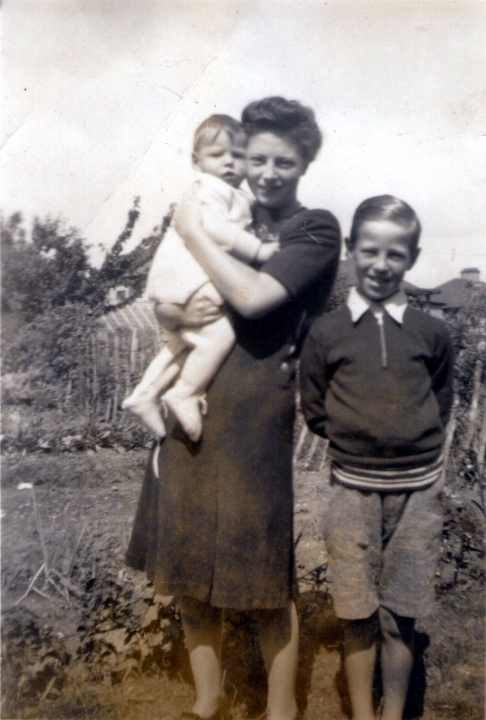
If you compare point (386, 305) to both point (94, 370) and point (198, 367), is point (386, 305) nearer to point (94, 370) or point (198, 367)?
point (198, 367)

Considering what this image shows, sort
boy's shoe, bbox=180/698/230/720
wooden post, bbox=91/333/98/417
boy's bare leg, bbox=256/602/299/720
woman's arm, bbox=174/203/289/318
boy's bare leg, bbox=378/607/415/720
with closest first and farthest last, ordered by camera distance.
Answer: woman's arm, bbox=174/203/289/318 < boy's bare leg, bbox=378/607/415/720 < boy's bare leg, bbox=256/602/299/720 < boy's shoe, bbox=180/698/230/720 < wooden post, bbox=91/333/98/417

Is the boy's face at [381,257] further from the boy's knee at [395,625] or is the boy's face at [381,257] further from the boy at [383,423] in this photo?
the boy's knee at [395,625]

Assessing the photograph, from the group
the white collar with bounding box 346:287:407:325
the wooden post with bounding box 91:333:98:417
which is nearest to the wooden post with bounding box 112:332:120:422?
the wooden post with bounding box 91:333:98:417

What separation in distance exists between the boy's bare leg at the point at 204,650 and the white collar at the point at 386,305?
1356 mm

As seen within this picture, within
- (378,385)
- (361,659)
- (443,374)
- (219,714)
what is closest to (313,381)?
(378,385)

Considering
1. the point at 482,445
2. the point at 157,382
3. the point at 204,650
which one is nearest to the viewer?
the point at 157,382

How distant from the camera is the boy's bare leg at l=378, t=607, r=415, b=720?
220 cm

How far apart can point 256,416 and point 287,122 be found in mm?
1148

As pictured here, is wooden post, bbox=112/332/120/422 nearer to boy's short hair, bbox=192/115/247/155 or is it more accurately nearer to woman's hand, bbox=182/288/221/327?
woman's hand, bbox=182/288/221/327

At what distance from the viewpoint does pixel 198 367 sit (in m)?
2.18

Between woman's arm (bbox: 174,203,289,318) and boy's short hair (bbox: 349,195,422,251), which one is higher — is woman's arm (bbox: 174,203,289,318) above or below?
below

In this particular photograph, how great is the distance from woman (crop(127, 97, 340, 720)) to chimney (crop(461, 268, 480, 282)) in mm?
624

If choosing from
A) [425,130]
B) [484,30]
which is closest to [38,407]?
[425,130]

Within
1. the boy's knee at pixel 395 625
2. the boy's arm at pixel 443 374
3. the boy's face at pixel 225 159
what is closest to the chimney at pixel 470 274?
the boy's arm at pixel 443 374
